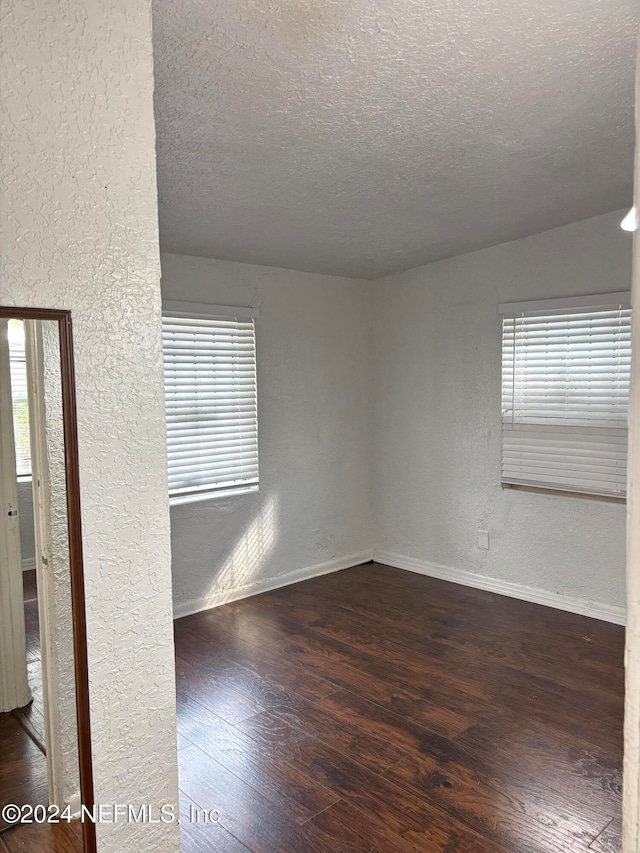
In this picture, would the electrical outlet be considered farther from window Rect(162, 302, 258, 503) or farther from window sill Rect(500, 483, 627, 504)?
window Rect(162, 302, 258, 503)

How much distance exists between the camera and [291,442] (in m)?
4.39

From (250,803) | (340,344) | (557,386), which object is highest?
(340,344)

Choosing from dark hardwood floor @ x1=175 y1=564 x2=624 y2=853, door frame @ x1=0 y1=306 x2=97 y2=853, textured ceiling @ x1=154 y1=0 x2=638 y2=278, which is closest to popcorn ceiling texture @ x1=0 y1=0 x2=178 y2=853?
door frame @ x1=0 y1=306 x2=97 y2=853

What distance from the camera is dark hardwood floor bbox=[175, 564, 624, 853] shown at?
199 centimetres

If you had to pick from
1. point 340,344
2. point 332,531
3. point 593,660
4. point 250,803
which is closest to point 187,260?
point 340,344

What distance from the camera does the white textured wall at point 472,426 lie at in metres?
3.64

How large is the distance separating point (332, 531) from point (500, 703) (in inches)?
84.3

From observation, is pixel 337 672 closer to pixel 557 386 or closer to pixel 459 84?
pixel 557 386

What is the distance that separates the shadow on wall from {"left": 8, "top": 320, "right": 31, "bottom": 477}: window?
2841mm

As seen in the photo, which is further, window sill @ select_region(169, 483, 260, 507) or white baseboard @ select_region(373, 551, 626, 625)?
window sill @ select_region(169, 483, 260, 507)

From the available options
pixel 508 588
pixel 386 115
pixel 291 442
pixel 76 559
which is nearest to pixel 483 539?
pixel 508 588

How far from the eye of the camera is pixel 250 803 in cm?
212

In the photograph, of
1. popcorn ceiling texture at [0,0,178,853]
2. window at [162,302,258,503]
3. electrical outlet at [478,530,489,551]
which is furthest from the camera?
electrical outlet at [478,530,489,551]

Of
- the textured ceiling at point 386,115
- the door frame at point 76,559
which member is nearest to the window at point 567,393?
the textured ceiling at point 386,115
